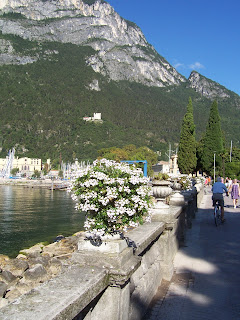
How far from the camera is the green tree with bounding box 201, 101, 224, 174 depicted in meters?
45.0

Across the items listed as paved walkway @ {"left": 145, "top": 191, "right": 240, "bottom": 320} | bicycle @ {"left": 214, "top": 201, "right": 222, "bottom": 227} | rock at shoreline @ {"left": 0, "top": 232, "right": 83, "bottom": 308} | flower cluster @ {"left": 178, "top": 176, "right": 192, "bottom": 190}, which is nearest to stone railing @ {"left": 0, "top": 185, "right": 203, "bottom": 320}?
paved walkway @ {"left": 145, "top": 191, "right": 240, "bottom": 320}

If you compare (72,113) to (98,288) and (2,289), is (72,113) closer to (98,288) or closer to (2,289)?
(2,289)

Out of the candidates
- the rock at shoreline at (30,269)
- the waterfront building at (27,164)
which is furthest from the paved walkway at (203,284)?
the waterfront building at (27,164)

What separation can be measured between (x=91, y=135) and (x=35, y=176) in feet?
120

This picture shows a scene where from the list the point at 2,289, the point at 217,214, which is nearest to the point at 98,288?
the point at 2,289

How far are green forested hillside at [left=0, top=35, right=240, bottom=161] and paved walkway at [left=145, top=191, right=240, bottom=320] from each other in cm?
13930

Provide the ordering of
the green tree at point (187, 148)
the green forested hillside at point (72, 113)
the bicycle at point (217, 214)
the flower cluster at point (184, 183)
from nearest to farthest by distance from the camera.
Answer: the bicycle at point (217, 214), the flower cluster at point (184, 183), the green tree at point (187, 148), the green forested hillside at point (72, 113)

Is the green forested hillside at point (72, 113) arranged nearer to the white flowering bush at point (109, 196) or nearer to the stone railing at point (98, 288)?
the stone railing at point (98, 288)

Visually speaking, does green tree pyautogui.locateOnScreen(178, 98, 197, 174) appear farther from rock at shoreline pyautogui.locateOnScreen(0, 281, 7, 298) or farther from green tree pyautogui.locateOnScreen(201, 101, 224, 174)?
rock at shoreline pyautogui.locateOnScreen(0, 281, 7, 298)

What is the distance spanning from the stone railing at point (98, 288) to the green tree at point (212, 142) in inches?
1666

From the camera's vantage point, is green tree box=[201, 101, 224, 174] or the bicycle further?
green tree box=[201, 101, 224, 174]

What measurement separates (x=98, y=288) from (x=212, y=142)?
46.4 meters

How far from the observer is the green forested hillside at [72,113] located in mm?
162125

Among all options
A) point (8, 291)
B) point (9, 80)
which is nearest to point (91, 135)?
point (9, 80)
